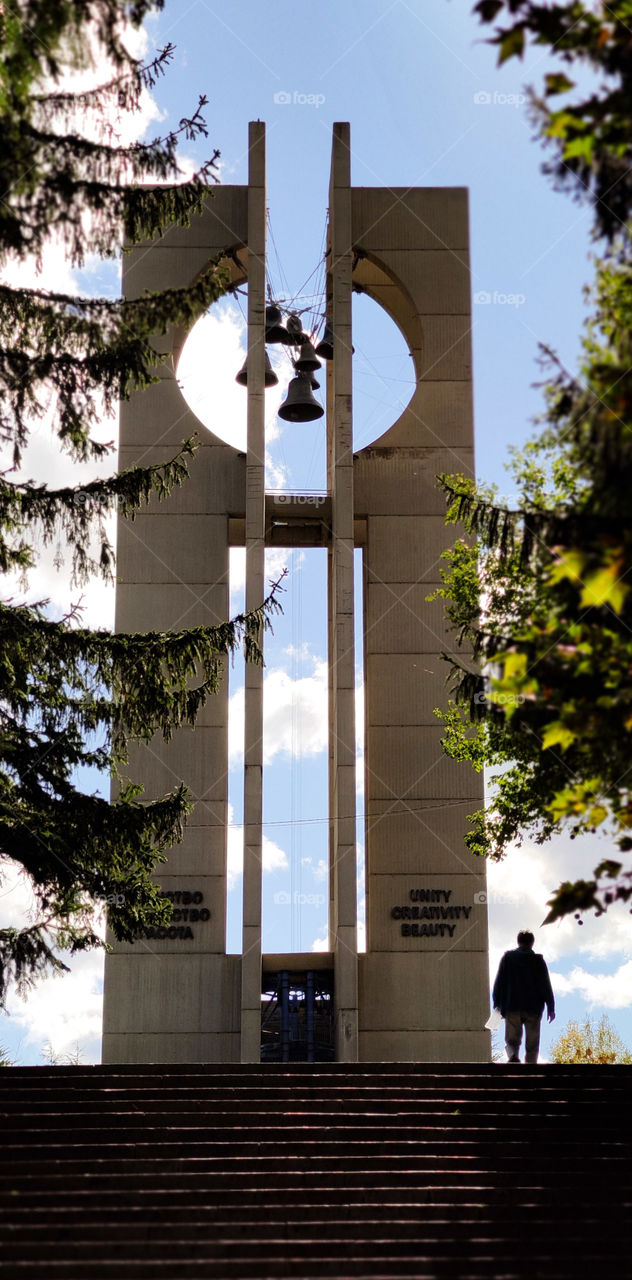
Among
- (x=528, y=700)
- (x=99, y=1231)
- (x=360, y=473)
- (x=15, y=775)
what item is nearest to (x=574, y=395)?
(x=528, y=700)

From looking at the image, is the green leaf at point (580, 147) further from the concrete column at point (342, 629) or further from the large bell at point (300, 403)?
the large bell at point (300, 403)

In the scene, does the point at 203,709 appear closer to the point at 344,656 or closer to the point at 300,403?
the point at 344,656

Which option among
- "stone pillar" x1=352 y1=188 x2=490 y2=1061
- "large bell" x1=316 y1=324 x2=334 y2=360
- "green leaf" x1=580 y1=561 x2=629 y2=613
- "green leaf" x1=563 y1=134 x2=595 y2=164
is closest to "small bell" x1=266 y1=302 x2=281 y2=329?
"large bell" x1=316 y1=324 x2=334 y2=360

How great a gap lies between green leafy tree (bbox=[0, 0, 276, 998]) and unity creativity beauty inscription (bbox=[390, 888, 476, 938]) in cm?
774

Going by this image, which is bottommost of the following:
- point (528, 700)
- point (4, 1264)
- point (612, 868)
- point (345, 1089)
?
point (4, 1264)

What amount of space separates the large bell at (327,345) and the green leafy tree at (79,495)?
9.82 m

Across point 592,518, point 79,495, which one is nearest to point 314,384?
point 79,495

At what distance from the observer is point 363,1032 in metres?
20.5

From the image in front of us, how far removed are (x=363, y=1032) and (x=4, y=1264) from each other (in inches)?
526

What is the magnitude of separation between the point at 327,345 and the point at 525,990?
1279 centimetres

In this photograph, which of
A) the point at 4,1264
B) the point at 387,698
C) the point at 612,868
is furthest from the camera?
the point at 387,698

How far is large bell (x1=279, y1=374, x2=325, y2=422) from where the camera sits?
21.0m

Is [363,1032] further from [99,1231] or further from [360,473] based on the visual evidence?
[99,1231]

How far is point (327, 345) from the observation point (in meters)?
22.4
